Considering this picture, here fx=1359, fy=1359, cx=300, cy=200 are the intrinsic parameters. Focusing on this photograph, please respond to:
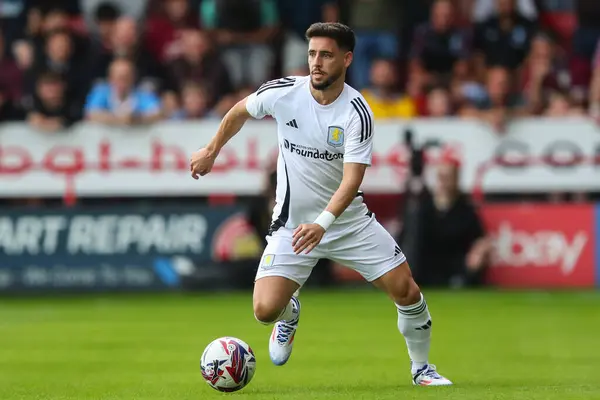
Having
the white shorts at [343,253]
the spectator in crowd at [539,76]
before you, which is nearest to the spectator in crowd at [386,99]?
the spectator in crowd at [539,76]

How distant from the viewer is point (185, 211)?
1914cm

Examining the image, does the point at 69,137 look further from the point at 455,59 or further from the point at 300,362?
the point at 300,362

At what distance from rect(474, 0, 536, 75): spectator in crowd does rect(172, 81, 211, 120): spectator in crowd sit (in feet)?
13.7

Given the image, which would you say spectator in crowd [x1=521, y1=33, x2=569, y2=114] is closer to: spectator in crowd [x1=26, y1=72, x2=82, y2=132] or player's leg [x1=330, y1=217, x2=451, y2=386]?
spectator in crowd [x1=26, y1=72, x2=82, y2=132]

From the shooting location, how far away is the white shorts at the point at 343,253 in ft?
31.8

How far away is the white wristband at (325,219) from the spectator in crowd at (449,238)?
9653mm

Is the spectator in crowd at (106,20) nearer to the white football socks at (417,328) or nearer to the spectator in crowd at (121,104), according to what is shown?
the spectator in crowd at (121,104)

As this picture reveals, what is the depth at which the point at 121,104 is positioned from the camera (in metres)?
19.2

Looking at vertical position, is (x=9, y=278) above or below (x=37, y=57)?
below

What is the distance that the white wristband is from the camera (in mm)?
8988

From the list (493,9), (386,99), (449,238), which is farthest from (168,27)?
(449,238)

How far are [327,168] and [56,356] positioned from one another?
383 cm

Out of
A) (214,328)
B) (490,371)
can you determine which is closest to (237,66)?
(214,328)

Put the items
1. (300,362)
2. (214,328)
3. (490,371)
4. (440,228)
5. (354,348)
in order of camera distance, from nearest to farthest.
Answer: (490,371), (300,362), (354,348), (214,328), (440,228)
